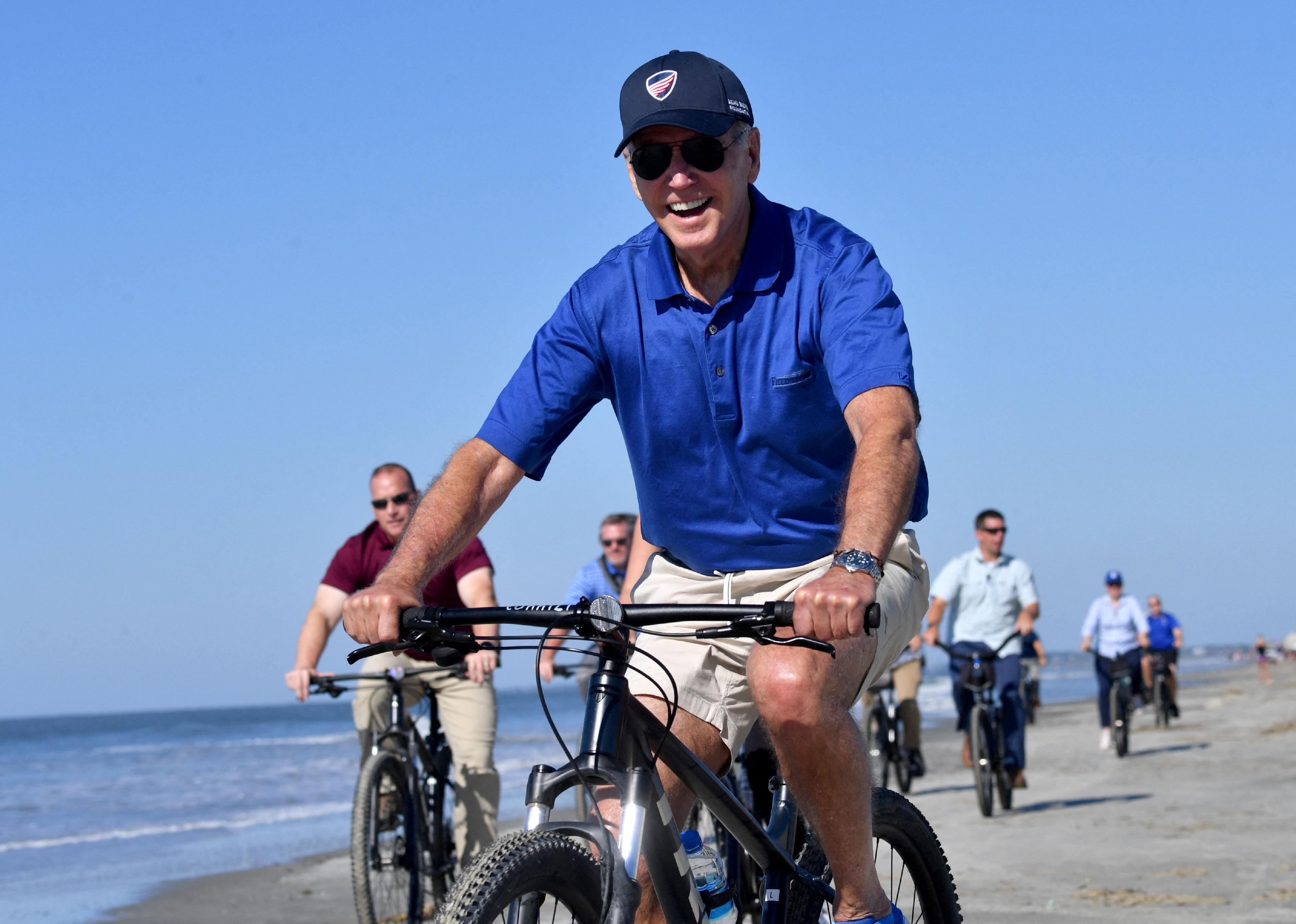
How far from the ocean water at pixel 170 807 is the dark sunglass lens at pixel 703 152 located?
695 cm

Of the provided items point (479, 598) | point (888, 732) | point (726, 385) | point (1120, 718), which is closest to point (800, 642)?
point (726, 385)

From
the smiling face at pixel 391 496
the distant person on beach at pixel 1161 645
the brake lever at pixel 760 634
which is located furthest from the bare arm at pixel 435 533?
the distant person on beach at pixel 1161 645

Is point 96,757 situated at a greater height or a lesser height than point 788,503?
lesser

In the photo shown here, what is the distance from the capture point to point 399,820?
6898mm

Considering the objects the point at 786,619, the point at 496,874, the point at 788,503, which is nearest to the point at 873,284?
the point at 788,503

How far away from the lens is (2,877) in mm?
10867

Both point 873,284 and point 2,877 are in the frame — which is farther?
point 2,877

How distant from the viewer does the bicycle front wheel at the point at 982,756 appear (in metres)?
10.6

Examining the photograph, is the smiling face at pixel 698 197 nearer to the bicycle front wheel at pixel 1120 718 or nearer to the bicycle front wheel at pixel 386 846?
the bicycle front wheel at pixel 386 846

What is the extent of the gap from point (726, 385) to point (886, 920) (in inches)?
48.3

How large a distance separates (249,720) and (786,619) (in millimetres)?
63777

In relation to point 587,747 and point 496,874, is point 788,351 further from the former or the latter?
point 496,874

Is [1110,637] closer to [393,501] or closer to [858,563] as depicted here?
[393,501]

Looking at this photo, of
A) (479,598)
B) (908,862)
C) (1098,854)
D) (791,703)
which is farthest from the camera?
(1098,854)
